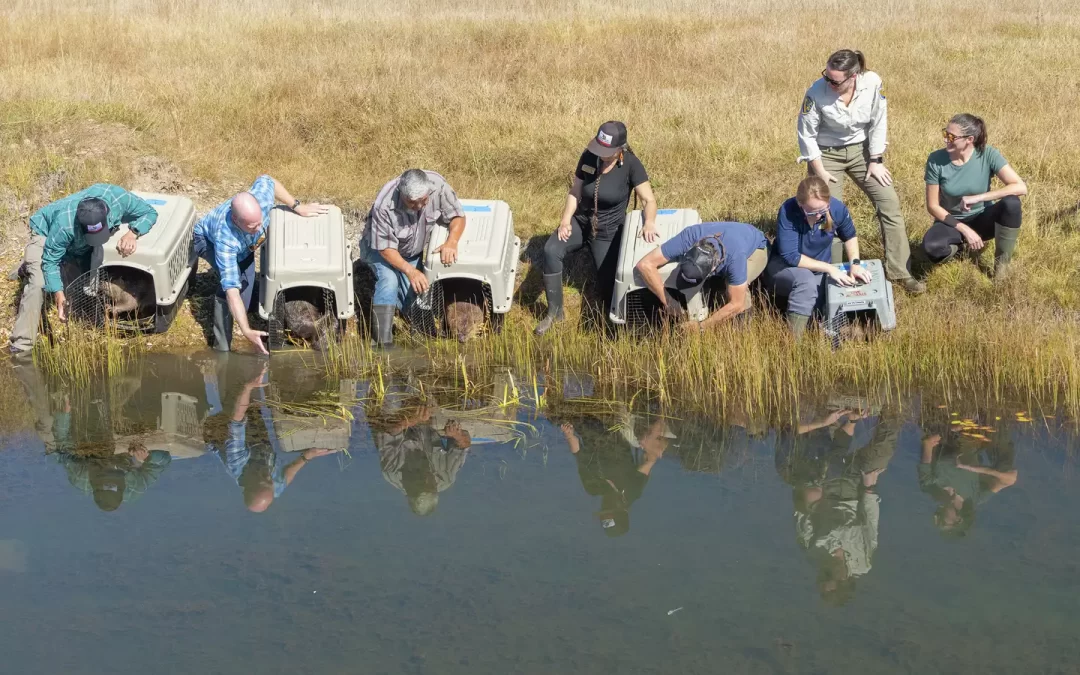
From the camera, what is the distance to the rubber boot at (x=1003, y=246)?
8367 mm

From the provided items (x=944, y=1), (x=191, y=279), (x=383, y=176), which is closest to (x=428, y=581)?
(x=191, y=279)

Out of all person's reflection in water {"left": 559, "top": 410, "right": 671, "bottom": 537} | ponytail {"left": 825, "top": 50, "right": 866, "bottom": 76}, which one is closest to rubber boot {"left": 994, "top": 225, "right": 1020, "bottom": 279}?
ponytail {"left": 825, "top": 50, "right": 866, "bottom": 76}

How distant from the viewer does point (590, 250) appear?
879 centimetres

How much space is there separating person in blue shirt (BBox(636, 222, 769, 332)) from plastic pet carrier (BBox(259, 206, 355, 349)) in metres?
2.28

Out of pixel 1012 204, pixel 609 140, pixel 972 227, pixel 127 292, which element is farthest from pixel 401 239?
pixel 1012 204

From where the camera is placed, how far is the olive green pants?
27.7 feet

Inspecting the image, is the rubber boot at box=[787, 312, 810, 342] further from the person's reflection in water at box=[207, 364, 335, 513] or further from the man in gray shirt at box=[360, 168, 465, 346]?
the person's reflection in water at box=[207, 364, 335, 513]

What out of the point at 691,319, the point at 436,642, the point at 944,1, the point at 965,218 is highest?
the point at 944,1

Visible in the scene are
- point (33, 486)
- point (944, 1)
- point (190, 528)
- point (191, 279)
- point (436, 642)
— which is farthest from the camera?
point (944, 1)

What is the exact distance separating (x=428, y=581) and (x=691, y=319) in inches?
136

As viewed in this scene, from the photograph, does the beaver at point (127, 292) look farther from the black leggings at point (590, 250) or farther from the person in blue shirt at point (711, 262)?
the person in blue shirt at point (711, 262)

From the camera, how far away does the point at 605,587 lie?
17.0ft

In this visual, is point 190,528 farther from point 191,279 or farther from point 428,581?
point 191,279

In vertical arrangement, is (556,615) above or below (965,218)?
below
